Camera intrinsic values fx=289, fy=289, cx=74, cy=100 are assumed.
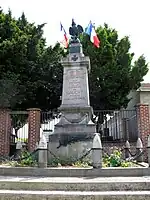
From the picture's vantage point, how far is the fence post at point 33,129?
14.9m

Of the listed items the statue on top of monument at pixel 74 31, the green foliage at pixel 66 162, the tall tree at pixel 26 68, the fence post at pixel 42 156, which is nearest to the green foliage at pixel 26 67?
the tall tree at pixel 26 68

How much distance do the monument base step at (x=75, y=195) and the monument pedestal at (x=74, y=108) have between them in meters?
4.62

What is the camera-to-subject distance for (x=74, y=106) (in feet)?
40.3

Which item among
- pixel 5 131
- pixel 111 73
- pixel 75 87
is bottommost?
pixel 5 131

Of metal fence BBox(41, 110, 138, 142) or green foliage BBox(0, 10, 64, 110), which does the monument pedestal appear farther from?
green foliage BBox(0, 10, 64, 110)

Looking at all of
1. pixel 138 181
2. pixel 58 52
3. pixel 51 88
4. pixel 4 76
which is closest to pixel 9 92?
pixel 4 76

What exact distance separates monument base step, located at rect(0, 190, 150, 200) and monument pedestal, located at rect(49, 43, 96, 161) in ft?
15.2

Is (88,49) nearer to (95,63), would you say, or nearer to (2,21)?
(95,63)

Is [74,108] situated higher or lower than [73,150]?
higher

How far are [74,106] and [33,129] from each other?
3.69 metres

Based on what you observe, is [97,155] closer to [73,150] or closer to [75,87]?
[73,150]

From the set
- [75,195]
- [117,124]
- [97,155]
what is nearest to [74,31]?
[97,155]

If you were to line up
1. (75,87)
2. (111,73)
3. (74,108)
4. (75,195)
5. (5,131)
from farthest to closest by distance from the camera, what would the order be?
(111,73)
(5,131)
(75,87)
(74,108)
(75,195)

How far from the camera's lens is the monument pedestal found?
11.4 meters
